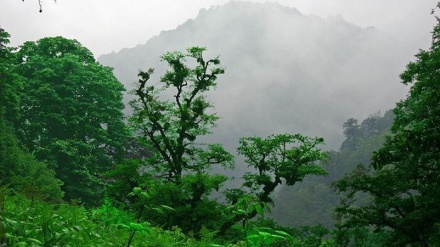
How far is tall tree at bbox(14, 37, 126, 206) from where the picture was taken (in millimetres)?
24047

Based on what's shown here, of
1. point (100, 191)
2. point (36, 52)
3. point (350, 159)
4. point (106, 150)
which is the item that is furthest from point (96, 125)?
point (350, 159)

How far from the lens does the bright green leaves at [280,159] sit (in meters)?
17.0

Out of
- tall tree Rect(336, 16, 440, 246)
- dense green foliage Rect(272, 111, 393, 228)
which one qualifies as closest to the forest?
tall tree Rect(336, 16, 440, 246)

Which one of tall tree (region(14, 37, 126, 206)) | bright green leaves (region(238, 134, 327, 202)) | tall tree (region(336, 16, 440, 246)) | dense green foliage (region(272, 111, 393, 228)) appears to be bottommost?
tall tree (region(336, 16, 440, 246))

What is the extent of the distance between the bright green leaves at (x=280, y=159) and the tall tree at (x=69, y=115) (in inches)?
419

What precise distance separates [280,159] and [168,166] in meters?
5.12

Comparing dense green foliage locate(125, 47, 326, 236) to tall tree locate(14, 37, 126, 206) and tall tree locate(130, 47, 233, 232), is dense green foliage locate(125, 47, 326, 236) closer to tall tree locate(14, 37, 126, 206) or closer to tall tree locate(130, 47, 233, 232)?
tall tree locate(130, 47, 233, 232)

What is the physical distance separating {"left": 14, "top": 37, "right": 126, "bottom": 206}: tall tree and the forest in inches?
3.4

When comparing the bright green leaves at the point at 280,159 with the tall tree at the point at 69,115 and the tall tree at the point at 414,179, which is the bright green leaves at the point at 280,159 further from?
the tall tree at the point at 69,115

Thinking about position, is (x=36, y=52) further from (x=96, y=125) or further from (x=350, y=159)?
(x=350, y=159)

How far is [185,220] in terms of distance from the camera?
15359mm

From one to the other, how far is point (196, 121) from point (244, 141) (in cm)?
243

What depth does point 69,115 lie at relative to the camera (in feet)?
86.8

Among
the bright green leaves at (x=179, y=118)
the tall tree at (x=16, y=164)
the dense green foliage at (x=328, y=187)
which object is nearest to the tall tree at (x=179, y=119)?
the bright green leaves at (x=179, y=118)
